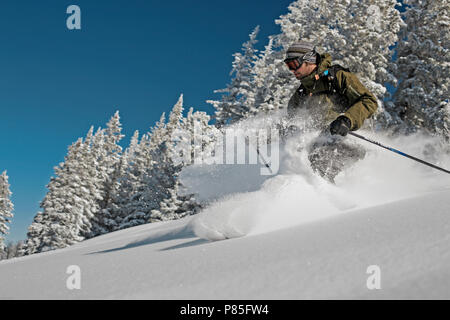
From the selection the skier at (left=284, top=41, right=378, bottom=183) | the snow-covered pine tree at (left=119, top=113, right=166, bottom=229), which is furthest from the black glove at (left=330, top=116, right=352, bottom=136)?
the snow-covered pine tree at (left=119, top=113, right=166, bottom=229)

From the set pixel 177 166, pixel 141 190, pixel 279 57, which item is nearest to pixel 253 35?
pixel 279 57

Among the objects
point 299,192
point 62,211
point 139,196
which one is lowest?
point 299,192

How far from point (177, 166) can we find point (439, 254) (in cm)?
2340

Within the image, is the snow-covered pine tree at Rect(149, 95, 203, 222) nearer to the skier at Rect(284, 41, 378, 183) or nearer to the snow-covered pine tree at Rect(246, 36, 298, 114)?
the snow-covered pine tree at Rect(246, 36, 298, 114)

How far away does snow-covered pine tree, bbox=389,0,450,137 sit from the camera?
14.4 metres

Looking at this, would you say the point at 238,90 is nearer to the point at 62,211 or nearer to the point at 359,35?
the point at 359,35

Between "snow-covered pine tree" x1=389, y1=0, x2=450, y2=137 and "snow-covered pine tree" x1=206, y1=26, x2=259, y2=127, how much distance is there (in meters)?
8.65

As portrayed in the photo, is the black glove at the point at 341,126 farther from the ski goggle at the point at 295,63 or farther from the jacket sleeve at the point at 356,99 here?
the ski goggle at the point at 295,63

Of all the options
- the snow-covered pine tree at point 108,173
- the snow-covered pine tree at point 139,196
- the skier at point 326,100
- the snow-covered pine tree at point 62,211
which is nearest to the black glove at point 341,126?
the skier at point 326,100

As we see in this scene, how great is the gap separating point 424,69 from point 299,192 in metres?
15.2

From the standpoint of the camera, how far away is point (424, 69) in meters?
15.3

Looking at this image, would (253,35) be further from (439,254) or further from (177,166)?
(439,254)

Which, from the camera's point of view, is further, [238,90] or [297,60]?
[238,90]

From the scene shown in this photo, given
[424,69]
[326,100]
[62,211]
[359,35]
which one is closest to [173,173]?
[62,211]
